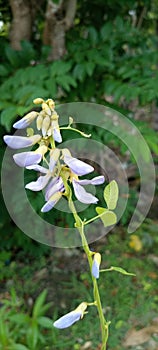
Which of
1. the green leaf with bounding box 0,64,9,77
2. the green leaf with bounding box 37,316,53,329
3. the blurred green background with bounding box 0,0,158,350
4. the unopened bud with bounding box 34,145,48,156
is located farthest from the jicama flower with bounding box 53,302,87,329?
the green leaf with bounding box 0,64,9,77

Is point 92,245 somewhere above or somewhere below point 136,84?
below

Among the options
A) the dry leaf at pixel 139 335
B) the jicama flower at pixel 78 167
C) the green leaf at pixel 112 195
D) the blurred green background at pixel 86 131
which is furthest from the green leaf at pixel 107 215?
the dry leaf at pixel 139 335

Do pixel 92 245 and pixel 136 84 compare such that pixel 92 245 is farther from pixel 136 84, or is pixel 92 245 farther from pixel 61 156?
pixel 61 156

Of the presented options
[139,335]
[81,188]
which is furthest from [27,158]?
[139,335]

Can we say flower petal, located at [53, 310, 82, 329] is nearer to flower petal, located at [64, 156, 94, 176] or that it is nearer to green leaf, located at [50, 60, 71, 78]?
flower petal, located at [64, 156, 94, 176]

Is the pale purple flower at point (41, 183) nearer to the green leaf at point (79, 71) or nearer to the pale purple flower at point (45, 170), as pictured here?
the pale purple flower at point (45, 170)

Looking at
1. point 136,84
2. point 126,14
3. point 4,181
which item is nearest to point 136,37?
point 136,84

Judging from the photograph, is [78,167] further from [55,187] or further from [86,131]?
[86,131]
